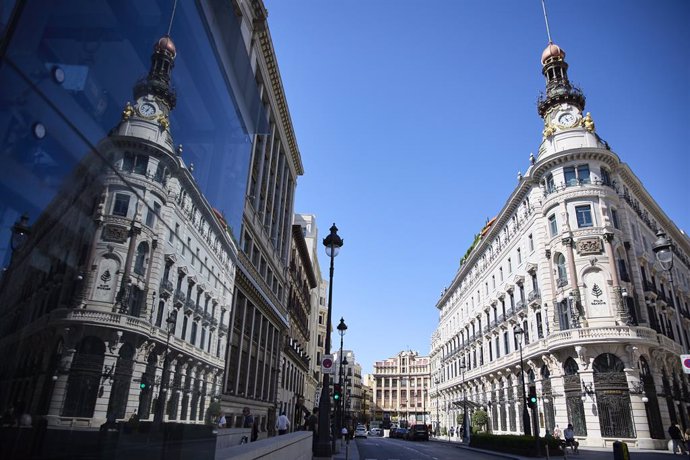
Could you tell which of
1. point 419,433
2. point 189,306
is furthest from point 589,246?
point 189,306

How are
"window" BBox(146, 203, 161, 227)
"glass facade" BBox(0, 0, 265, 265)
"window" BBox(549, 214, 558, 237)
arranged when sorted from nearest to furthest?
"glass facade" BBox(0, 0, 265, 265)
"window" BBox(146, 203, 161, 227)
"window" BBox(549, 214, 558, 237)

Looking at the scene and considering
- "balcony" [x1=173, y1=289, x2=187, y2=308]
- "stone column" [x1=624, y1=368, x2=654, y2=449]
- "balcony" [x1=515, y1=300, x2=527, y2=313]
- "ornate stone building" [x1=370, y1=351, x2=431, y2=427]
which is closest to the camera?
"balcony" [x1=173, y1=289, x2=187, y2=308]

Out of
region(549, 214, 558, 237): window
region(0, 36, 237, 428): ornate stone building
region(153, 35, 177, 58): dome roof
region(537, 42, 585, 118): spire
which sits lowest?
region(0, 36, 237, 428): ornate stone building

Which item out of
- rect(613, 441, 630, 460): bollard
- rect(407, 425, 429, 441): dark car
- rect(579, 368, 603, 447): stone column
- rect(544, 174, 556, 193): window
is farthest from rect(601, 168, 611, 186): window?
rect(407, 425, 429, 441): dark car

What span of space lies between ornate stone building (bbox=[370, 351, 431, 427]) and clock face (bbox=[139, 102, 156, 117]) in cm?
15076

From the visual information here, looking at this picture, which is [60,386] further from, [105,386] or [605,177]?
[605,177]

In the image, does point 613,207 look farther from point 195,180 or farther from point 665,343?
point 195,180

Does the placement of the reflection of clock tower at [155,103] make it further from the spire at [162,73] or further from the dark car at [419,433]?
the dark car at [419,433]

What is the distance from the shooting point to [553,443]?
23906mm

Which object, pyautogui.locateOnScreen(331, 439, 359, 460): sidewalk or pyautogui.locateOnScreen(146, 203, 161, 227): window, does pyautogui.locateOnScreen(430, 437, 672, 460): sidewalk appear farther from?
pyautogui.locateOnScreen(146, 203, 161, 227): window

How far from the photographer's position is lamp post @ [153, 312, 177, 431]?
2.28 metres

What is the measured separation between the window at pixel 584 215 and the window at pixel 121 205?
116 ft

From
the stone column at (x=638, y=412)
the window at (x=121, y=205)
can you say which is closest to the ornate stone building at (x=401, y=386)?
the stone column at (x=638, y=412)

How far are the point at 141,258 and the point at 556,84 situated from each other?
4283 centimetres
